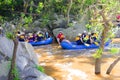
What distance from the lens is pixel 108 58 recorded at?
1460 centimetres

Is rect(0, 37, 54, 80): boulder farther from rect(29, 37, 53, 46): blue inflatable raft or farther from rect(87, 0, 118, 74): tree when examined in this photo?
rect(29, 37, 53, 46): blue inflatable raft

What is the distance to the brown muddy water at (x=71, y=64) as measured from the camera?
456 inches

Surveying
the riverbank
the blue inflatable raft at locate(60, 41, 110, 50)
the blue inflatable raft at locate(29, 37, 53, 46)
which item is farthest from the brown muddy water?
the blue inflatable raft at locate(29, 37, 53, 46)

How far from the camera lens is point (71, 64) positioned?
1390 centimetres

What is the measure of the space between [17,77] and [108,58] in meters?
6.51

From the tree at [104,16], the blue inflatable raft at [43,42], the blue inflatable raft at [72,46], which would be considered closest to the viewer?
the tree at [104,16]

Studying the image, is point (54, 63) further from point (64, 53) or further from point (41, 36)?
point (41, 36)

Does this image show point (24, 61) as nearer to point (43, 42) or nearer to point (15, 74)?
point (15, 74)

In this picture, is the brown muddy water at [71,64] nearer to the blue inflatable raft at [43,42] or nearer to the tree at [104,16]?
the blue inflatable raft at [43,42]

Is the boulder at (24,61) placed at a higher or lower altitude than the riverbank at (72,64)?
higher

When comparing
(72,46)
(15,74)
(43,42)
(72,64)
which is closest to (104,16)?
(15,74)

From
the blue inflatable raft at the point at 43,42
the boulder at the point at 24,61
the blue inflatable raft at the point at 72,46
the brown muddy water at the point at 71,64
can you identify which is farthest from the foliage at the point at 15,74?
the blue inflatable raft at the point at 43,42

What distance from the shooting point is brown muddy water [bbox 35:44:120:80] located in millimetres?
11594

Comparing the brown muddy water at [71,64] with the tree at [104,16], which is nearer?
the tree at [104,16]
